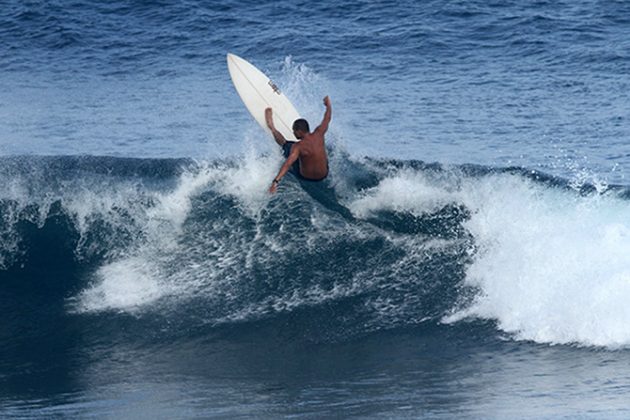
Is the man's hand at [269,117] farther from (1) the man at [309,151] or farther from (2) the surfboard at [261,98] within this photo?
(1) the man at [309,151]

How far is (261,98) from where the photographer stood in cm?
1520

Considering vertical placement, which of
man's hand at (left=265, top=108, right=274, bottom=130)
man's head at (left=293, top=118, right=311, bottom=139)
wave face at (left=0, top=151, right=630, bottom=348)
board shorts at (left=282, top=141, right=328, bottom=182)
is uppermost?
man's head at (left=293, top=118, right=311, bottom=139)

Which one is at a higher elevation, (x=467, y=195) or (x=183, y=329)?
(x=467, y=195)

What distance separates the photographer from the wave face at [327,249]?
43.1 feet

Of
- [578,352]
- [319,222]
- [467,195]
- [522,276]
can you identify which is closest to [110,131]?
[319,222]

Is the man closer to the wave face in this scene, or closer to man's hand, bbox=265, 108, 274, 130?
man's hand, bbox=265, 108, 274, 130

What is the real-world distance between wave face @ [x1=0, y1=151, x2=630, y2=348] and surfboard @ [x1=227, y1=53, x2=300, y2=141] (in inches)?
32.6

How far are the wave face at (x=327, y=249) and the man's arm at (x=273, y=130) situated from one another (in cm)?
121

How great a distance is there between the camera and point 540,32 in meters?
26.0

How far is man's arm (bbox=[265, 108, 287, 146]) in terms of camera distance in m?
14.2

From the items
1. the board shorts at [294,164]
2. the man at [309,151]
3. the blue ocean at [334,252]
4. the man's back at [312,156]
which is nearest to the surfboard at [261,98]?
the blue ocean at [334,252]

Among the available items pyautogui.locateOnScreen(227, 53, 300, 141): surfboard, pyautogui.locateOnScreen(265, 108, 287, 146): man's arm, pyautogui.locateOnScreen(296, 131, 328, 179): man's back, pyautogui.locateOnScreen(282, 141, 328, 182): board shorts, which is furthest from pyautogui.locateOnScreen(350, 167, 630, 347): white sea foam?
pyautogui.locateOnScreen(296, 131, 328, 179): man's back

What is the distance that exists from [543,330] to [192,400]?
408 cm

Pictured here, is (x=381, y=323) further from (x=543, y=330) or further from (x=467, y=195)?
(x=467, y=195)
